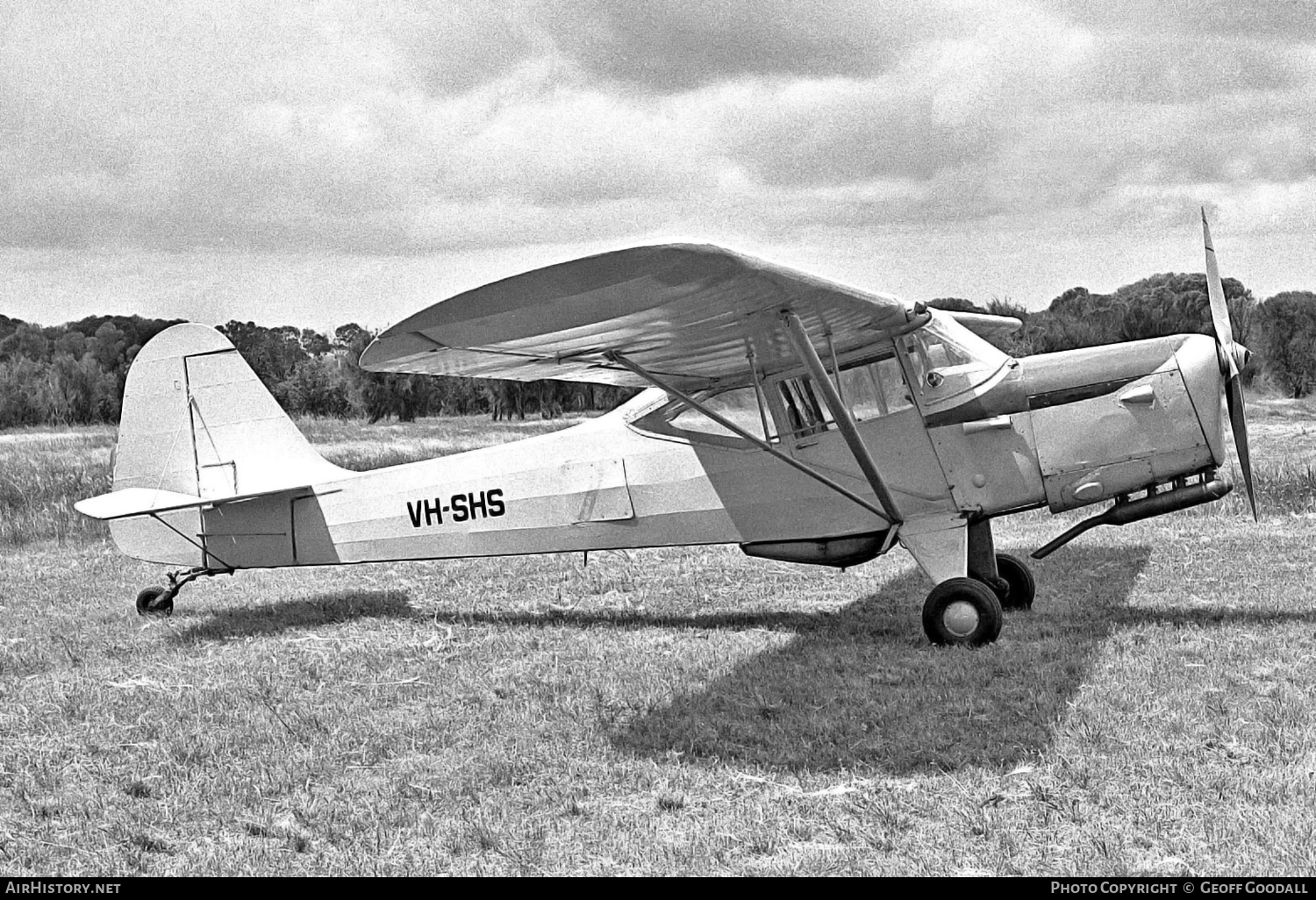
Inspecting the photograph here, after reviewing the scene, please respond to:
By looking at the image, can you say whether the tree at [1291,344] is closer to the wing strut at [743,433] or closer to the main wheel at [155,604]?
the wing strut at [743,433]

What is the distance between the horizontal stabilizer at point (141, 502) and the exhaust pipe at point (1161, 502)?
5.94m

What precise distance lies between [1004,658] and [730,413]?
2.51 meters

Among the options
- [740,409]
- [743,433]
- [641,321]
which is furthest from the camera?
[740,409]

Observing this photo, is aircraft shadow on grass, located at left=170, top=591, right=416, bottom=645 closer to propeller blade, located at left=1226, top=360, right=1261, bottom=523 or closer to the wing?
the wing

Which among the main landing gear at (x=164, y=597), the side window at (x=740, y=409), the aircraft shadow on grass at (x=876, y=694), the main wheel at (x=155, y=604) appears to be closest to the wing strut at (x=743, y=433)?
the side window at (x=740, y=409)

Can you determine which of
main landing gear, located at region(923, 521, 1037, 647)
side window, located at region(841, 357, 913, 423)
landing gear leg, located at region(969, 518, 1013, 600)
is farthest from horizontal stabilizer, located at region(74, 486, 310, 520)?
landing gear leg, located at region(969, 518, 1013, 600)

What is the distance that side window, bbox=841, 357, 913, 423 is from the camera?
7.71 m

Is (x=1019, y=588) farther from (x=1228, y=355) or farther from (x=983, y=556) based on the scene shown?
(x=1228, y=355)

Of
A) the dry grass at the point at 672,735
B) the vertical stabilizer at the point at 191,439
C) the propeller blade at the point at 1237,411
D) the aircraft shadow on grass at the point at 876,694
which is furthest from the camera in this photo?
the vertical stabilizer at the point at 191,439

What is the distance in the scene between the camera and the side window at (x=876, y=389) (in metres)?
7.71

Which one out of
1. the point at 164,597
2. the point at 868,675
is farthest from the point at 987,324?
the point at 164,597

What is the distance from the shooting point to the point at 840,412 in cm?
671

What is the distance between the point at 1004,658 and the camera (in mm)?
6730

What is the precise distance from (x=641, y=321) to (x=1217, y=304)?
435 centimetres
